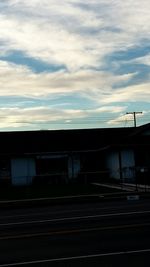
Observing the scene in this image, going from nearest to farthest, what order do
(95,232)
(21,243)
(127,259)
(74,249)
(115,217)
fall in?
1. (127,259)
2. (74,249)
3. (21,243)
4. (95,232)
5. (115,217)

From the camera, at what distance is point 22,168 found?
43844 millimetres

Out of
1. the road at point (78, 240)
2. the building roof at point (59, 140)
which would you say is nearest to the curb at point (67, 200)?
the road at point (78, 240)

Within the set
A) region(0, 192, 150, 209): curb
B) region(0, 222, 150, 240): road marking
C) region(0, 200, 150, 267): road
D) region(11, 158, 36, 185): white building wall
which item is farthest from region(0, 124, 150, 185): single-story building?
region(0, 222, 150, 240): road marking

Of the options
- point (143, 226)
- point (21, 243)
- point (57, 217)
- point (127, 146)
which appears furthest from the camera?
point (127, 146)

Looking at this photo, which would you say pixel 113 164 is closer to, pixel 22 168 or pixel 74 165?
pixel 74 165

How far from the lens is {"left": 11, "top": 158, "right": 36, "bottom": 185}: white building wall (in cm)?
4359

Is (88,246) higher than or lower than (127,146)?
lower

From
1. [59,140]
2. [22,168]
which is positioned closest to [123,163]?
[22,168]

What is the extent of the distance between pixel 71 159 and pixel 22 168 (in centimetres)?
410

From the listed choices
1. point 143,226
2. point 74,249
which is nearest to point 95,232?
point 143,226

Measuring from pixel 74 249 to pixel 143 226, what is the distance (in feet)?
12.5

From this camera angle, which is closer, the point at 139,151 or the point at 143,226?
the point at 143,226

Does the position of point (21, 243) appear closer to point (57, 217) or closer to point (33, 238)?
point (33, 238)

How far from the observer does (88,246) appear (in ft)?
37.8
